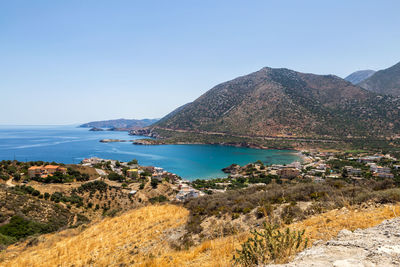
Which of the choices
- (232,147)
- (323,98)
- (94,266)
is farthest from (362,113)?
(94,266)

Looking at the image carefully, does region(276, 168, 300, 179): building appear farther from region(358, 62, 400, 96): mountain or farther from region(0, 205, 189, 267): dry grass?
region(358, 62, 400, 96): mountain

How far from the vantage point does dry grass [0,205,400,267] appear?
152 inches

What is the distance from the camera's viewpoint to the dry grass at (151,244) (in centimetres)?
386

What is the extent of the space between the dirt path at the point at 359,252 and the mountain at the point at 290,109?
9461 cm

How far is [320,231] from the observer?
4094 millimetres

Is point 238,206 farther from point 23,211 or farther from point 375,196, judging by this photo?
point 23,211

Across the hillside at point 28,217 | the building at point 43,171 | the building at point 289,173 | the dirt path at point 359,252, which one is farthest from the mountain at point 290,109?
the dirt path at point 359,252

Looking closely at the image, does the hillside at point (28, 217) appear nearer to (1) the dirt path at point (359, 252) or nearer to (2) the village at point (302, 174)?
(1) the dirt path at point (359, 252)

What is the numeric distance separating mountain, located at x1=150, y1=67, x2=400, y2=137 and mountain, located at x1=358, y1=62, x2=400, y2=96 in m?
57.4

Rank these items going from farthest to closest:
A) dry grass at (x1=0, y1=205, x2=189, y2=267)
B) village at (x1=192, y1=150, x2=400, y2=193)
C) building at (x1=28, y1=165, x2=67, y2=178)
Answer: village at (x1=192, y1=150, x2=400, y2=193)
building at (x1=28, y1=165, x2=67, y2=178)
dry grass at (x1=0, y1=205, x2=189, y2=267)

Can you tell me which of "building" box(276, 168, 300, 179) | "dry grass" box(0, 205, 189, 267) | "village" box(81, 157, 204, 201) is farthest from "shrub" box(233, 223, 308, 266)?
"building" box(276, 168, 300, 179)

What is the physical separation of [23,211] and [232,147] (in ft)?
268

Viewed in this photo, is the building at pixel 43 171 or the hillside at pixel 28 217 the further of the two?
the building at pixel 43 171

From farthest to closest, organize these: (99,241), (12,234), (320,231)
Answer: (12,234), (99,241), (320,231)
